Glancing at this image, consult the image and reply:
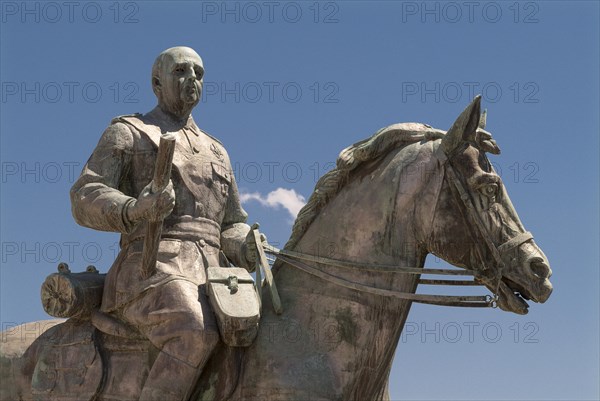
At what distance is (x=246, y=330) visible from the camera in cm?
877

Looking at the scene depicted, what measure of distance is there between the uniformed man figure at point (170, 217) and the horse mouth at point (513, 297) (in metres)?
2.23

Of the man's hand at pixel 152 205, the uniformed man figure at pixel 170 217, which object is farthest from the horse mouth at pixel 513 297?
the man's hand at pixel 152 205

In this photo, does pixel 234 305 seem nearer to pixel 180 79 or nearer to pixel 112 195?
pixel 112 195

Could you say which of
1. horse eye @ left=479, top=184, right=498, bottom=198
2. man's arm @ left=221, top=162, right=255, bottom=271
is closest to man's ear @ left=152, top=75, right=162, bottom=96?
man's arm @ left=221, top=162, right=255, bottom=271

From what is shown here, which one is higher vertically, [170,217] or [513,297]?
[170,217]

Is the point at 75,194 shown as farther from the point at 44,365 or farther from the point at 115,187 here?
the point at 44,365

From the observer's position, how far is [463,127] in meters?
8.81

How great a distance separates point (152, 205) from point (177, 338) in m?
1.09

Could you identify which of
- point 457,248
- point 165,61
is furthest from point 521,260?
point 165,61

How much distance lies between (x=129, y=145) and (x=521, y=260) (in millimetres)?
3530

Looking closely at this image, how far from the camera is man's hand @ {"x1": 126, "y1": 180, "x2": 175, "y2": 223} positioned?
345 inches

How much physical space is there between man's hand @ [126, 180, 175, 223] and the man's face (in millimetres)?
1365

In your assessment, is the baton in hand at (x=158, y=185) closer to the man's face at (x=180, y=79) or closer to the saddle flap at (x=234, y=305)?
the saddle flap at (x=234, y=305)

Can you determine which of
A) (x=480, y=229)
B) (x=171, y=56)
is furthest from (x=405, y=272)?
(x=171, y=56)
